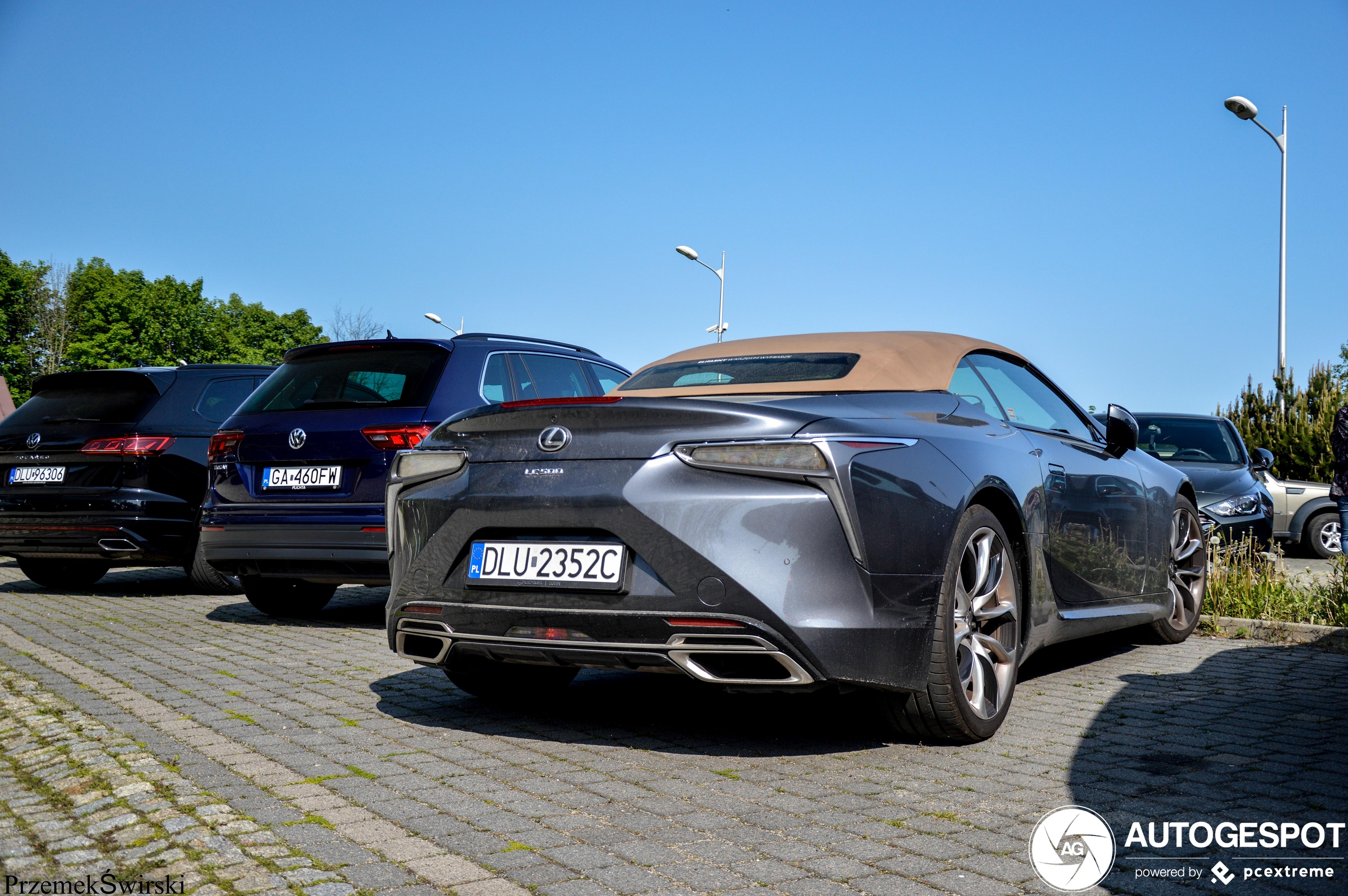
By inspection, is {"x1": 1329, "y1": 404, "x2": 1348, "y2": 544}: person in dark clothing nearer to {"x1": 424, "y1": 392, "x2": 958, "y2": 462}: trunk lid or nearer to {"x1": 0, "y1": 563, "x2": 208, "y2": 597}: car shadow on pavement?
{"x1": 424, "y1": 392, "x2": 958, "y2": 462}: trunk lid

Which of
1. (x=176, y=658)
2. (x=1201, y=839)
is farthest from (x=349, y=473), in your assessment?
(x=1201, y=839)

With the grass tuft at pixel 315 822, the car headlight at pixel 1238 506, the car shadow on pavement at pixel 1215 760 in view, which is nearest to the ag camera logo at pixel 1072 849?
the car shadow on pavement at pixel 1215 760

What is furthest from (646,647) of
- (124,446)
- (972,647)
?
(124,446)

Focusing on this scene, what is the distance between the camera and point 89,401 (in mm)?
9695

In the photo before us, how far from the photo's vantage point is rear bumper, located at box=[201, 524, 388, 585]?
7.16 metres

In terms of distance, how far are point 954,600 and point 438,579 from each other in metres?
1.79

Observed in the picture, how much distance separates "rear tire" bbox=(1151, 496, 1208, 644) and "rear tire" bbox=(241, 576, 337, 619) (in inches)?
208

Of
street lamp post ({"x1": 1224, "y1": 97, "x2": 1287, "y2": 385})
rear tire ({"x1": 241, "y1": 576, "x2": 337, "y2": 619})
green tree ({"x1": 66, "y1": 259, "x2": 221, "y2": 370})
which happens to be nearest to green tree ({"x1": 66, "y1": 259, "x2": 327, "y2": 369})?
green tree ({"x1": 66, "y1": 259, "x2": 221, "y2": 370})

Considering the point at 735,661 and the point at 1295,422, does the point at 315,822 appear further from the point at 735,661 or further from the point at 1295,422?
the point at 1295,422

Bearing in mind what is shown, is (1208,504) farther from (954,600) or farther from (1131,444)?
(954,600)

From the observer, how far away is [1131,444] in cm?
626

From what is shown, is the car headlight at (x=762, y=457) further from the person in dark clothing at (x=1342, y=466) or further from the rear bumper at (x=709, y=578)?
the person in dark clothing at (x=1342, y=466)

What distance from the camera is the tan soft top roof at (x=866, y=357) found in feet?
15.6

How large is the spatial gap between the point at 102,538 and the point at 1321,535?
14.7m
